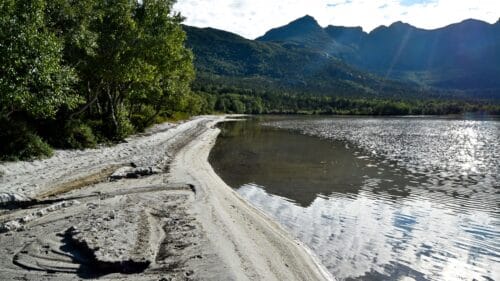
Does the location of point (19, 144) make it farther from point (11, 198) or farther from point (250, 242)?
point (250, 242)

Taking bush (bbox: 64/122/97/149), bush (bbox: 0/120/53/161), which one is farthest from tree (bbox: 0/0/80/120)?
bush (bbox: 64/122/97/149)

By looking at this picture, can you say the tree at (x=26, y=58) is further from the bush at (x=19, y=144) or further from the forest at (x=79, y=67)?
the bush at (x=19, y=144)

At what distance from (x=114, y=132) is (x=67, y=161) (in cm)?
1316

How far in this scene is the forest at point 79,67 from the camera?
64.8 feet

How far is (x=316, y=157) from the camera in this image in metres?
36.5

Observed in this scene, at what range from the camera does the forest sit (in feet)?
64.8

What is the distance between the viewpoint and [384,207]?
1902cm

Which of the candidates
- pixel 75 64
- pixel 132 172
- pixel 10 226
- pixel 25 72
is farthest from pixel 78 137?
pixel 10 226

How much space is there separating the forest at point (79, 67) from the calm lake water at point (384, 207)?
1105 centimetres

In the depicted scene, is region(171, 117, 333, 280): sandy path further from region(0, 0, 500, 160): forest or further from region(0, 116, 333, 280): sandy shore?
region(0, 0, 500, 160): forest

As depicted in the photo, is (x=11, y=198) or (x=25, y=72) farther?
(x=25, y=72)

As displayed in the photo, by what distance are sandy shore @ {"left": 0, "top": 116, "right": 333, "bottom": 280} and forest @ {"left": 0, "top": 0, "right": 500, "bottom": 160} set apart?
3818 millimetres

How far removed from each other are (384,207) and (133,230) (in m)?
11.9

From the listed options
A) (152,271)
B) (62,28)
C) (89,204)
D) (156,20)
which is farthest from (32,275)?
(156,20)
